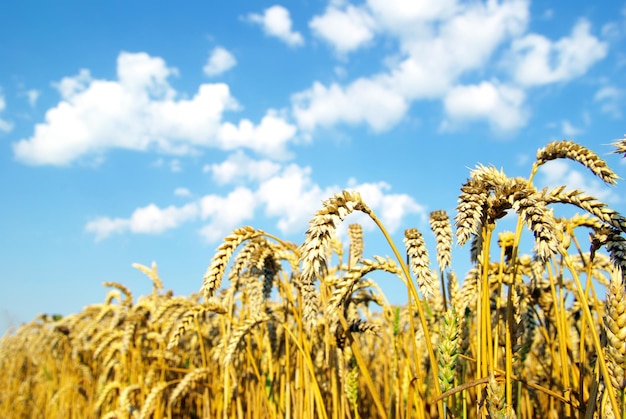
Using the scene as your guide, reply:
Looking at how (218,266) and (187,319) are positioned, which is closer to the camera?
(218,266)

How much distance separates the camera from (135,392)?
179 inches

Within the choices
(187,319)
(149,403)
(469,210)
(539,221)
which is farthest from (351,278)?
(149,403)

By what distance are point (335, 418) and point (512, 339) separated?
907mm

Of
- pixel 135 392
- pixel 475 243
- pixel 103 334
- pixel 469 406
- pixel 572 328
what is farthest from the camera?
pixel 103 334

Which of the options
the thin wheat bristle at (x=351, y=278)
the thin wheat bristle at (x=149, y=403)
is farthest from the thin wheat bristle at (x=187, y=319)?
the thin wheat bristle at (x=351, y=278)

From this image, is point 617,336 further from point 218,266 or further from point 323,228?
point 218,266

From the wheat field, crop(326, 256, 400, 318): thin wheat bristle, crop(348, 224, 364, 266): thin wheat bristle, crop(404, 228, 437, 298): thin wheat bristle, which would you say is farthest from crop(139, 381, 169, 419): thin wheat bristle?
crop(404, 228, 437, 298): thin wheat bristle

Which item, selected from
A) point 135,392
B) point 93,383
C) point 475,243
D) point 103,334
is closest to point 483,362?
point 475,243

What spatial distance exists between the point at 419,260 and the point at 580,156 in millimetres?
641

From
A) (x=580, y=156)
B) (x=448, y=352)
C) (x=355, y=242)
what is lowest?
(x=448, y=352)

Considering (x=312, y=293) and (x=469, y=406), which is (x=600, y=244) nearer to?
(x=469, y=406)

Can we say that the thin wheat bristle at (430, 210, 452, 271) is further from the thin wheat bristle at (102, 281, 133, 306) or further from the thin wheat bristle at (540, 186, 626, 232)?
the thin wheat bristle at (102, 281, 133, 306)

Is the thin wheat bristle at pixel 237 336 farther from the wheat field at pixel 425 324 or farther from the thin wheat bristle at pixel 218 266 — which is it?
the thin wheat bristle at pixel 218 266

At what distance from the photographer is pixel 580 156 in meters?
1.69
